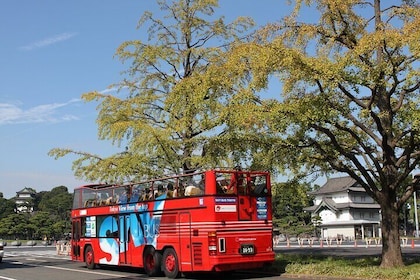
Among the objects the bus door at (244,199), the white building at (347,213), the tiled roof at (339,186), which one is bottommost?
the white building at (347,213)

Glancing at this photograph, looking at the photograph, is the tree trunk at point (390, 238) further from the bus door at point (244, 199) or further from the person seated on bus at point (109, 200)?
the person seated on bus at point (109, 200)

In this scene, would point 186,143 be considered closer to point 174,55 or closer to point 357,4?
point 174,55

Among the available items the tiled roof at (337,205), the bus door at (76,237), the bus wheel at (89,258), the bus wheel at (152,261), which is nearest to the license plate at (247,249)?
the bus wheel at (152,261)

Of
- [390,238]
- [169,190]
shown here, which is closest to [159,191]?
[169,190]

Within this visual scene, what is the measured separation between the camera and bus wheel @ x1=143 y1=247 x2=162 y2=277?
16.5m

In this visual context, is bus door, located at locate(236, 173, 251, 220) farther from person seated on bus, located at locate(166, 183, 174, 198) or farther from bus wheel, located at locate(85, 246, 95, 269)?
bus wheel, located at locate(85, 246, 95, 269)

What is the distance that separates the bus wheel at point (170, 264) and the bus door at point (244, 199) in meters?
2.59

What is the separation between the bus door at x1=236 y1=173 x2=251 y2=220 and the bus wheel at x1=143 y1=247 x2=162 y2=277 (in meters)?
3.43

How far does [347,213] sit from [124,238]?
5321cm

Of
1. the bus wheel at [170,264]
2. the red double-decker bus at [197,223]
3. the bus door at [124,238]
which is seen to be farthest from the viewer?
the bus door at [124,238]

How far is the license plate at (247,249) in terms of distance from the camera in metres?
14.8

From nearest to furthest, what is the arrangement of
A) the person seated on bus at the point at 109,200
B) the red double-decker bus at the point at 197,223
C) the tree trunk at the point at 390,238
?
the tree trunk at the point at 390,238 < the red double-decker bus at the point at 197,223 < the person seated on bus at the point at 109,200

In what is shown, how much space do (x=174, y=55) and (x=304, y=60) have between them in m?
11.3

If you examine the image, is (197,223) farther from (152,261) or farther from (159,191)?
(152,261)
